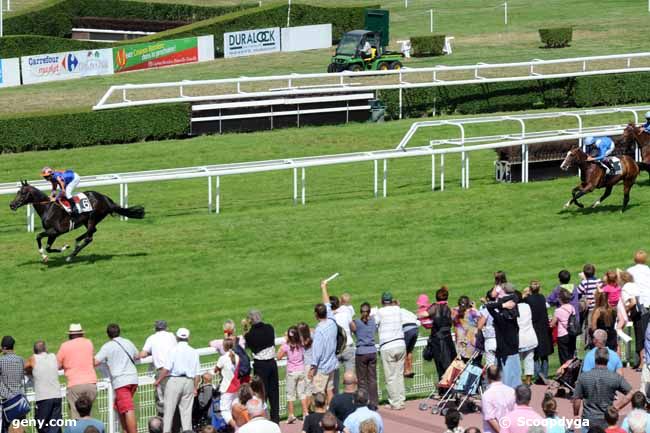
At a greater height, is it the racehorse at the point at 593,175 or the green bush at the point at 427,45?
the green bush at the point at 427,45

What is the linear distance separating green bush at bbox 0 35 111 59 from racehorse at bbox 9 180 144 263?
60.3 ft

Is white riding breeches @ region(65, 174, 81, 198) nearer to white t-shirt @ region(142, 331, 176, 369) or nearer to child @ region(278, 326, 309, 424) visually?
child @ region(278, 326, 309, 424)

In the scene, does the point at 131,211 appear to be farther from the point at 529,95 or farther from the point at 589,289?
the point at 529,95

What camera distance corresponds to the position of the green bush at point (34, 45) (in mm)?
34375

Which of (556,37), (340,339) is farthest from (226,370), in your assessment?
(556,37)

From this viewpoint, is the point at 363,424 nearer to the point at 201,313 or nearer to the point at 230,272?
the point at 201,313

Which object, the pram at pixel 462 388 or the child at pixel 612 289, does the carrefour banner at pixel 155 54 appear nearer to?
the child at pixel 612 289

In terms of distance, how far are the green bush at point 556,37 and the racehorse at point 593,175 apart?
726 inches

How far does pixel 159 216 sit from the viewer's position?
61.6ft

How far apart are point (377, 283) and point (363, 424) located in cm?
725

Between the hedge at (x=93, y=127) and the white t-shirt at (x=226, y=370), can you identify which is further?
the hedge at (x=93, y=127)

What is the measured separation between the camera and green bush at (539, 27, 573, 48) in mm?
36875

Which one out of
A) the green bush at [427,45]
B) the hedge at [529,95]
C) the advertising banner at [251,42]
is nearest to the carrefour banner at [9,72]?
the advertising banner at [251,42]

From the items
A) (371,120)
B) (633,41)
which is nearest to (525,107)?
(371,120)
